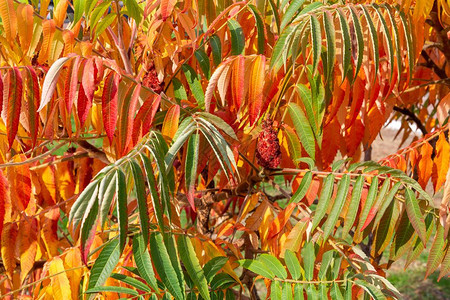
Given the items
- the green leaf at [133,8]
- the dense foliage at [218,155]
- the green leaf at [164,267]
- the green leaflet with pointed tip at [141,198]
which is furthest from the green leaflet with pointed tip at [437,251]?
the green leaf at [133,8]

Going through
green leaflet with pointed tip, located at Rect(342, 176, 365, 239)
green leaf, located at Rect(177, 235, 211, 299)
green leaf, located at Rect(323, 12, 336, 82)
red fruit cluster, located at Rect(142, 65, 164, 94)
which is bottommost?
green leaf, located at Rect(177, 235, 211, 299)

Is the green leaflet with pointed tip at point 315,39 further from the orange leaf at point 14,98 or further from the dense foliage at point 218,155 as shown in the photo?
the orange leaf at point 14,98

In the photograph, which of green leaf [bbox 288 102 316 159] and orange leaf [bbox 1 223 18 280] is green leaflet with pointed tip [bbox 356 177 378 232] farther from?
orange leaf [bbox 1 223 18 280]

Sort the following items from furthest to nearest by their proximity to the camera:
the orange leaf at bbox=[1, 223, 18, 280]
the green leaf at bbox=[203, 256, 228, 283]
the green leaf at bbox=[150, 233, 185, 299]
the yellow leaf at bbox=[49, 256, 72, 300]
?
the orange leaf at bbox=[1, 223, 18, 280], the yellow leaf at bbox=[49, 256, 72, 300], the green leaf at bbox=[203, 256, 228, 283], the green leaf at bbox=[150, 233, 185, 299]

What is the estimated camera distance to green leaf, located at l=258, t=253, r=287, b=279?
1333 millimetres

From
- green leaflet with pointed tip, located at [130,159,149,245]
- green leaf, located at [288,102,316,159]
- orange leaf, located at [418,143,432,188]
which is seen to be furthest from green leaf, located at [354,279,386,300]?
orange leaf, located at [418,143,432,188]

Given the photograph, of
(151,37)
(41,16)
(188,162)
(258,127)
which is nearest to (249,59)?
(258,127)

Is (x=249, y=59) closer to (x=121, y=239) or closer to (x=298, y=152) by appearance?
(x=298, y=152)

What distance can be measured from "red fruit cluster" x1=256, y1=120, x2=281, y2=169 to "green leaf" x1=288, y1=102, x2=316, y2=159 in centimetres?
6

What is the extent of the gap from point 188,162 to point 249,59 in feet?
1.35

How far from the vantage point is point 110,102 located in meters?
1.36

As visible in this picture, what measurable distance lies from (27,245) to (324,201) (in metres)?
0.85

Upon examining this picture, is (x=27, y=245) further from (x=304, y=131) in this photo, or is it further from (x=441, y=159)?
(x=441, y=159)

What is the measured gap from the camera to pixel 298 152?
1.62m
